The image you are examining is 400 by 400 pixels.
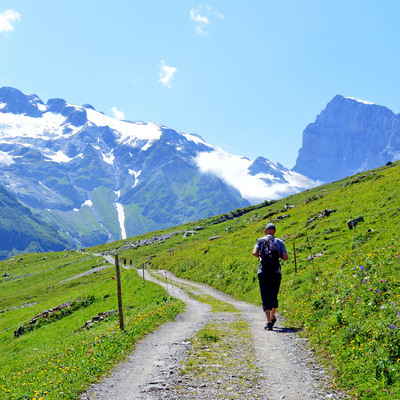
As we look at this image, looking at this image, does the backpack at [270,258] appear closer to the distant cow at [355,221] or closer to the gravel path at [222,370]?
the gravel path at [222,370]

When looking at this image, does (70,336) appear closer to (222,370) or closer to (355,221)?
(222,370)

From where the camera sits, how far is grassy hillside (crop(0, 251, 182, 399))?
453 inches

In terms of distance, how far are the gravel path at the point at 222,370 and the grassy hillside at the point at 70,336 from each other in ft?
3.11

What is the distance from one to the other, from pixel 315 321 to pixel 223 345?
460 cm

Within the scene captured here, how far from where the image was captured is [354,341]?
10352 millimetres

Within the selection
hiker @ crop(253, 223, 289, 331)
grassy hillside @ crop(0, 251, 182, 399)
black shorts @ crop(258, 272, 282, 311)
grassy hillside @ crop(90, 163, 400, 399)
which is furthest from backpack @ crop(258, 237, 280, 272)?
grassy hillside @ crop(0, 251, 182, 399)

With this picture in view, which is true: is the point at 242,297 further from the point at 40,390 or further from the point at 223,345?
the point at 40,390

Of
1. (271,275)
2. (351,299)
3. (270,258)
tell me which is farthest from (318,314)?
(270,258)

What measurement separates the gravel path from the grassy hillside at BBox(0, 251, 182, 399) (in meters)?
0.95

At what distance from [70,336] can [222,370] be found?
18.5 metres

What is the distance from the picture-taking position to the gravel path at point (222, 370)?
879cm

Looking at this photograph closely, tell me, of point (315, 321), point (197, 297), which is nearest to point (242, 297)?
point (197, 297)

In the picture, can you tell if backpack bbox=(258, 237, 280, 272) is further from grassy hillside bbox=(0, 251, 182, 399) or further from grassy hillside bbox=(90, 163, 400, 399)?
grassy hillside bbox=(0, 251, 182, 399)

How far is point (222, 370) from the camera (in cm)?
1029
